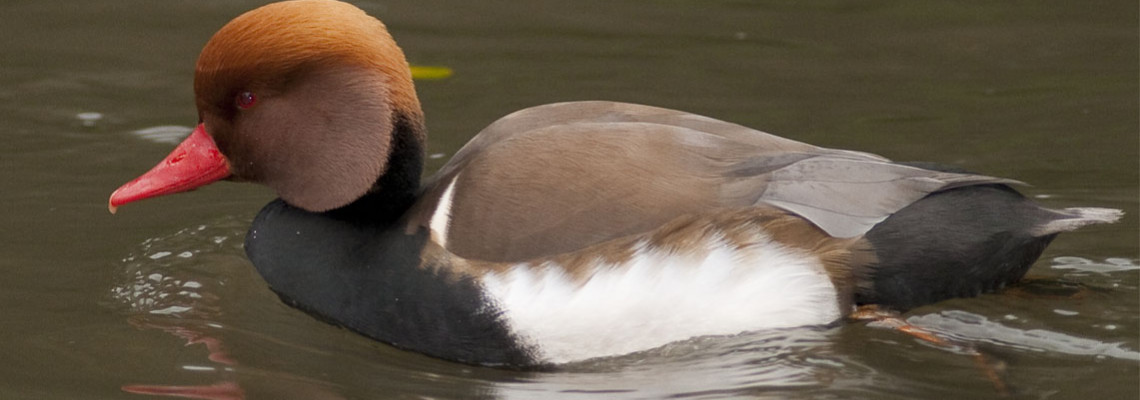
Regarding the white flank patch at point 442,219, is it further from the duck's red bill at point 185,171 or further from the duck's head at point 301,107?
the duck's red bill at point 185,171

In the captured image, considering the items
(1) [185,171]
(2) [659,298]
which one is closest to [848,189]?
(2) [659,298]

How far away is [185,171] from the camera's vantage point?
15.3 ft

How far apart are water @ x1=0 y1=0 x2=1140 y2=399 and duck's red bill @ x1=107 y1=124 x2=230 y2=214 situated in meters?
0.42

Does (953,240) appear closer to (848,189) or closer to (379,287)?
(848,189)

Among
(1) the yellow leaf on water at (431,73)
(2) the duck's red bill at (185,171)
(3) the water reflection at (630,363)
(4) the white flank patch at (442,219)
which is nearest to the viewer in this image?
(3) the water reflection at (630,363)

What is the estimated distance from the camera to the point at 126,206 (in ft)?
18.9

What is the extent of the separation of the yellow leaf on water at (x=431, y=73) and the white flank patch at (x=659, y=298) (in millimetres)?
2715

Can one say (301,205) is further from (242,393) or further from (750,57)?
(750,57)

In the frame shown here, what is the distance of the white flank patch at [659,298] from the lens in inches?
170

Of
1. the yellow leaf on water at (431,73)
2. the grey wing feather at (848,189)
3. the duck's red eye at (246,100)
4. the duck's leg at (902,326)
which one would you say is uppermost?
the grey wing feather at (848,189)

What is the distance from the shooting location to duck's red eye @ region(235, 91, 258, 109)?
4.48 m

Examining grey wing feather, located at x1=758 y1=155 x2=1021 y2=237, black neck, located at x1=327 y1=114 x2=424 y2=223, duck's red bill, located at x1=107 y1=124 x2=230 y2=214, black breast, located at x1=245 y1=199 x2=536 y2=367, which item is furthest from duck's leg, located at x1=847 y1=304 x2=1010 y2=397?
duck's red bill, located at x1=107 y1=124 x2=230 y2=214

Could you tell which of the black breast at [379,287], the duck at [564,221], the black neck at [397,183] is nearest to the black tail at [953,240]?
the duck at [564,221]

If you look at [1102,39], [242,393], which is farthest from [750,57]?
[242,393]
